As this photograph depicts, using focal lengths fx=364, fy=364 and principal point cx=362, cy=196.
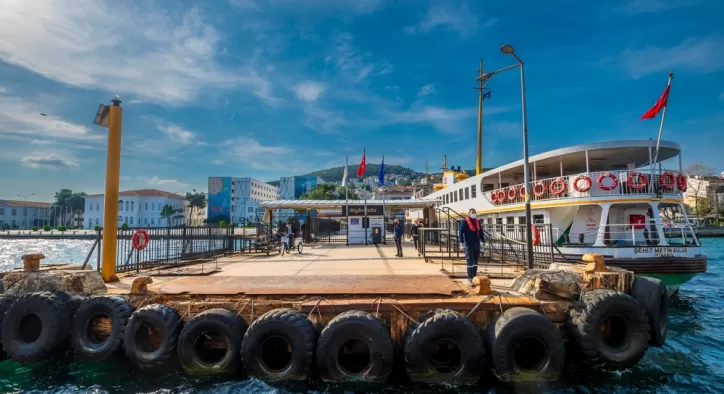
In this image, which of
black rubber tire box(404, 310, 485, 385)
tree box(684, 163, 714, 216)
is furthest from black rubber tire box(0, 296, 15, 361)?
tree box(684, 163, 714, 216)

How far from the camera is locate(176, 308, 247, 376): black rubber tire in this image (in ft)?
22.3

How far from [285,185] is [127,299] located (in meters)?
127

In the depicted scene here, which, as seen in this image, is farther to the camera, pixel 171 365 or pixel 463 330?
pixel 171 365

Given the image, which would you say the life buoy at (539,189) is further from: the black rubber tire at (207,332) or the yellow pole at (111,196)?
the yellow pole at (111,196)

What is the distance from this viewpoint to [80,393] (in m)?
6.46

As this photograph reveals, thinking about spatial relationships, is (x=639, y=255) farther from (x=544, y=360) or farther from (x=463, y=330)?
(x=463, y=330)

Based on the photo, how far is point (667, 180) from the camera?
14656 millimetres

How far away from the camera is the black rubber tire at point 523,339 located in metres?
6.40

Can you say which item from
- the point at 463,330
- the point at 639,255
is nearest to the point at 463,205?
the point at 639,255

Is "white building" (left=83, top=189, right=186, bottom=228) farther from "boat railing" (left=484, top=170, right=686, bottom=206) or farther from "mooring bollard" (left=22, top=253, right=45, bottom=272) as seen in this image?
"boat railing" (left=484, top=170, right=686, bottom=206)

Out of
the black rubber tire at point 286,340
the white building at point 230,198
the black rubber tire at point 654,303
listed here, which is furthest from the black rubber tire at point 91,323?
the white building at point 230,198

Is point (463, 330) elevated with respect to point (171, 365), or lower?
elevated

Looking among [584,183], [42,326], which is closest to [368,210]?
[584,183]

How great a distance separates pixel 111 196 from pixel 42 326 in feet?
10.7
